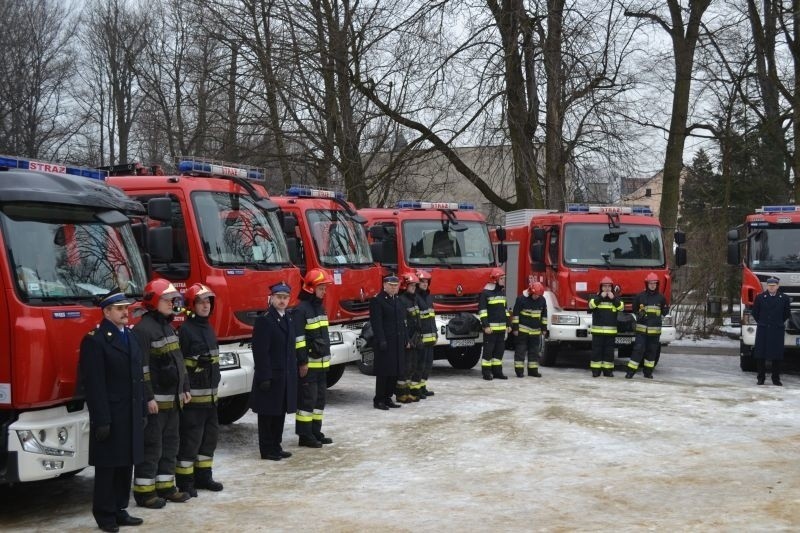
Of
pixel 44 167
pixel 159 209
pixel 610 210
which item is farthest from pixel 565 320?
pixel 44 167

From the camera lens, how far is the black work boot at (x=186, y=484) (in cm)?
773

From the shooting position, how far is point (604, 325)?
15414 millimetres

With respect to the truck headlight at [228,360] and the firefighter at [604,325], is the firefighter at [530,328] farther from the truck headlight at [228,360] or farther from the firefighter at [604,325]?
the truck headlight at [228,360]

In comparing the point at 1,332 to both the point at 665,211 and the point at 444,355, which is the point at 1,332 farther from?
the point at 665,211

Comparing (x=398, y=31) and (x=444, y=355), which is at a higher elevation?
(x=398, y=31)

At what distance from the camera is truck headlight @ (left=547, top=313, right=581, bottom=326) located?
16.2m

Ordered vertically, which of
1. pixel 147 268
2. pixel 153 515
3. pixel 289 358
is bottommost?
pixel 153 515

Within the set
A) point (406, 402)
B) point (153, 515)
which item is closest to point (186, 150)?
point (406, 402)

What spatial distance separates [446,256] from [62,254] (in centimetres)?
937

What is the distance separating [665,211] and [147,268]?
19.4 meters

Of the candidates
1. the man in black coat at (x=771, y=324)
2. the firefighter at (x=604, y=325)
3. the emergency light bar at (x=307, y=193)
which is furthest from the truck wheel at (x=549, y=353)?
the emergency light bar at (x=307, y=193)

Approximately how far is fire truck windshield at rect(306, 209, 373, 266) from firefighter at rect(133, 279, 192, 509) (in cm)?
591

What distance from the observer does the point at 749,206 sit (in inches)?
1253

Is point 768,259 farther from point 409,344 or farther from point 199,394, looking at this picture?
point 199,394
